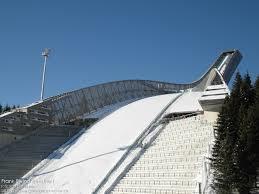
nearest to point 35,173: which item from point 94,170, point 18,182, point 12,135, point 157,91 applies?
point 18,182

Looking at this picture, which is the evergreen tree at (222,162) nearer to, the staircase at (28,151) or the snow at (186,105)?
the staircase at (28,151)

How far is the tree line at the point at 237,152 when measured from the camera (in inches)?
687

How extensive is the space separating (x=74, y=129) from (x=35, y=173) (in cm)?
872

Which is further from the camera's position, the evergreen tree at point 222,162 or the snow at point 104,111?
the snow at point 104,111

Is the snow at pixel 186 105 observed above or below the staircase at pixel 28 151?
above

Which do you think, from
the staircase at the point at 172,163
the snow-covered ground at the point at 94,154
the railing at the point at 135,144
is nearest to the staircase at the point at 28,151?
the snow-covered ground at the point at 94,154

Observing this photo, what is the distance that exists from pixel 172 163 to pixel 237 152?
6214 millimetres

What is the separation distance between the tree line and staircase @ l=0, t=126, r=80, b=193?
1132cm

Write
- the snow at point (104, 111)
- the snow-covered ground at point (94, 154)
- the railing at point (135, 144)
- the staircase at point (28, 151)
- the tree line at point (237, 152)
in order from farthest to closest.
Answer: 1. the snow at point (104, 111)
2. the staircase at point (28, 151)
3. the snow-covered ground at point (94, 154)
4. the railing at point (135, 144)
5. the tree line at point (237, 152)

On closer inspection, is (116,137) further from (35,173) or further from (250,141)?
(250,141)

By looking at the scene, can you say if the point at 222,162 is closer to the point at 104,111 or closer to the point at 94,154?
the point at 94,154

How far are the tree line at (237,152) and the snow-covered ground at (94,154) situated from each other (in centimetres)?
708

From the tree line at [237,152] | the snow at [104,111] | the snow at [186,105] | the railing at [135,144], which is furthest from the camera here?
the snow at [104,111]

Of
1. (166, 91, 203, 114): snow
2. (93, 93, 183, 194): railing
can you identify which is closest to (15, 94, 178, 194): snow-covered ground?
(93, 93, 183, 194): railing
